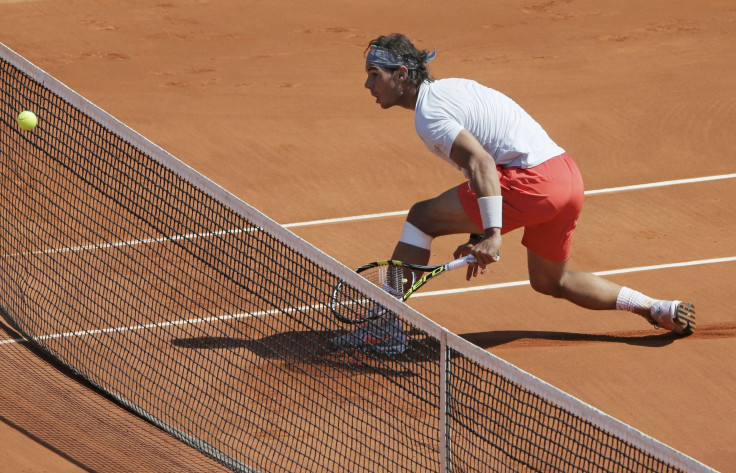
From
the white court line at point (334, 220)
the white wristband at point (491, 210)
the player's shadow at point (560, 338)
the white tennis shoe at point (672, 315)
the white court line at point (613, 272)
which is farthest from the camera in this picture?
the white court line at point (334, 220)

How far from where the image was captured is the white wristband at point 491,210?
5.59m

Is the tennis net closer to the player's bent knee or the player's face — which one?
the player's bent knee

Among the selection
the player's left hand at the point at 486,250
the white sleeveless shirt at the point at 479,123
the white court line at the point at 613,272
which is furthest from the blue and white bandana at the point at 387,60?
the white court line at the point at 613,272

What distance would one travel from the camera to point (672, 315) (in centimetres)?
635

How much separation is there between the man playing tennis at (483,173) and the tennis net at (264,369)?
40 centimetres

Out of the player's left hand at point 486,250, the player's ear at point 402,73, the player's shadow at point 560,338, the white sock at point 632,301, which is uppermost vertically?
the player's ear at point 402,73

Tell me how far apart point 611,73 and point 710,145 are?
6.44 feet

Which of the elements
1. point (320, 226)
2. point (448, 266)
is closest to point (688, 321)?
point (448, 266)

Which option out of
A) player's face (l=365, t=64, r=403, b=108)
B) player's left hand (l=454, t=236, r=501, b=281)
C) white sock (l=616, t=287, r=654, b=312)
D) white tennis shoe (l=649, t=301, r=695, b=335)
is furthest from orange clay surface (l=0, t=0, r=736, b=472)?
player's face (l=365, t=64, r=403, b=108)

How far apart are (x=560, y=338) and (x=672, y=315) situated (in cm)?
69

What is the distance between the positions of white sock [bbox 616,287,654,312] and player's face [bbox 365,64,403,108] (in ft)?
5.79

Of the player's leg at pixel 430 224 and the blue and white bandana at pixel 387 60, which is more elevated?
the blue and white bandana at pixel 387 60

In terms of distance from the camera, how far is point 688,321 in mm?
6449

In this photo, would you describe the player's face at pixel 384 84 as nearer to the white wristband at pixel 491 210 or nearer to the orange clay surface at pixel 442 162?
the white wristband at pixel 491 210
